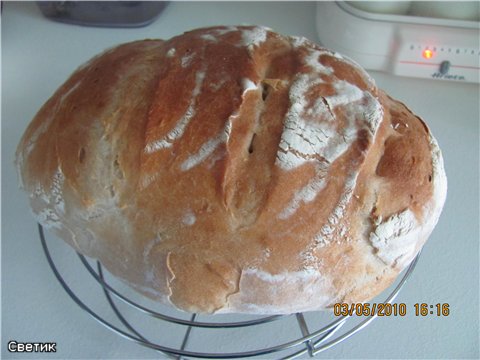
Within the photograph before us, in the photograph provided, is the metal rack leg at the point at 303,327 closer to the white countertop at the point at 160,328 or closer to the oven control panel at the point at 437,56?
the white countertop at the point at 160,328

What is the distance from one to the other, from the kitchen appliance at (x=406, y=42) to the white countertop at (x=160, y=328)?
43mm

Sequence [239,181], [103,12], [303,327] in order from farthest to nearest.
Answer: [103,12] → [303,327] → [239,181]

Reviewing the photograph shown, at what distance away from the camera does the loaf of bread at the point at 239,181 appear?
56 cm

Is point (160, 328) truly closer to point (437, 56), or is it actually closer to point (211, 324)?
point (211, 324)

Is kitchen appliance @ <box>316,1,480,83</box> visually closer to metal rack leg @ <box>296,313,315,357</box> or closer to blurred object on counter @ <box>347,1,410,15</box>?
blurred object on counter @ <box>347,1,410,15</box>

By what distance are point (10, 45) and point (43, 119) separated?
521mm

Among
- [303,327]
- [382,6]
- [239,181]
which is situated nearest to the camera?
[239,181]

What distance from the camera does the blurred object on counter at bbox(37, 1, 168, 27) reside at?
3.64 feet

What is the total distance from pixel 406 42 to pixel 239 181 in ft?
1.79

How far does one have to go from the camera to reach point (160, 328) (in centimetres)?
73

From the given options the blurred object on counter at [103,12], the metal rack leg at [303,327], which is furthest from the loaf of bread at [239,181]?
the blurred object on counter at [103,12]

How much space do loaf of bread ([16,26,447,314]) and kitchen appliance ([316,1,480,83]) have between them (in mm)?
325
